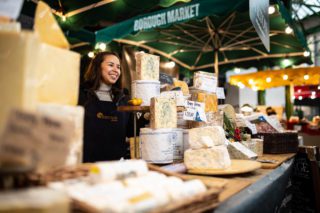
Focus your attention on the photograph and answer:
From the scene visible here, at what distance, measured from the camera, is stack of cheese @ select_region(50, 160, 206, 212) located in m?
0.75

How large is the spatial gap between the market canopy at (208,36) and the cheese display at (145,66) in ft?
5.07

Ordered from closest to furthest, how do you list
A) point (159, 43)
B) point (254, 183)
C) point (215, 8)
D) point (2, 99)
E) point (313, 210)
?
point (2, 99) < point (254, 183) < point (313, 210) < point (215, 8) < point (159, 43)

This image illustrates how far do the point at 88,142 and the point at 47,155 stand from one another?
1605 mm

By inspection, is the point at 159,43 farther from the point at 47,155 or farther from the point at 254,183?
the point at 47,155

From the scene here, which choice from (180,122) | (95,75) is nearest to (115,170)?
(180,122)

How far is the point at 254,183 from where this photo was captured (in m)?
1.49

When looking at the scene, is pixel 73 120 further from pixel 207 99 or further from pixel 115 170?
pixel 207 99

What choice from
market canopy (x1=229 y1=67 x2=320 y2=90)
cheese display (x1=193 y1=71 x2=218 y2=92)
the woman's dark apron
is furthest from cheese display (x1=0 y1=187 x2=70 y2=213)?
market canopy (x1=229 y1=67 x2=320 y2=90)

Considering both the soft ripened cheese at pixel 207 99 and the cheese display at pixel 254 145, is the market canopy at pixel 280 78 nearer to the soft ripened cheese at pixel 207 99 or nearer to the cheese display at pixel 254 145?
the cheese display at pixel 254 145

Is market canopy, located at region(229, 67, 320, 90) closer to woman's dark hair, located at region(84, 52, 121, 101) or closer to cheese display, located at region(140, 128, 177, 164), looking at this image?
woman's dark hair, located at region(84, 52, 121, 101)

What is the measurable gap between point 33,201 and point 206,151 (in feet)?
3.77

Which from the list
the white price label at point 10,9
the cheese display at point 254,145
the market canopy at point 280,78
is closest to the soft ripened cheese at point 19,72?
the white price label at point 10,9

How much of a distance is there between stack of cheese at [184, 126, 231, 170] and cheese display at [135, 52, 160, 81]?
52 cm

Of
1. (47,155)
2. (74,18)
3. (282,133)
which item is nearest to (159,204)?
(47,155)
